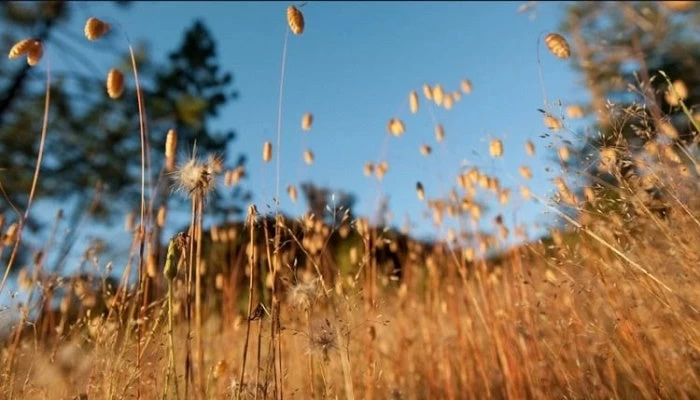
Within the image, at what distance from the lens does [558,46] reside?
133 centimetres

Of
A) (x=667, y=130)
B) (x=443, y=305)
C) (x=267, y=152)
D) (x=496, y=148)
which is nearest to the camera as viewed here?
(x=667, y=130)

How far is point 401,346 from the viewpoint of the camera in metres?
2.15

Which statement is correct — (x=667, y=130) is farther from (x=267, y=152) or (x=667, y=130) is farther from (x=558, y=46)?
(x=267, y=152)

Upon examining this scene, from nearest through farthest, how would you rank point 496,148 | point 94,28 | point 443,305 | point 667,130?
1. point 94,28
2. point 667,130
3. point 496,148
4. point 443,305

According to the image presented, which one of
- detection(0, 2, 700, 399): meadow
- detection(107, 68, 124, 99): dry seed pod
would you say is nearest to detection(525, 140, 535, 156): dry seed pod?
detection(0, 2, 700, 399): meadow

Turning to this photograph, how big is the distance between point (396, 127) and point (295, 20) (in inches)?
38.0

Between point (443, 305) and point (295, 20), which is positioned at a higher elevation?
point (295, 20)

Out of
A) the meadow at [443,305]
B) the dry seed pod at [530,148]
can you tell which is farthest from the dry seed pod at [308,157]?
the dry seed pod at [530,148]

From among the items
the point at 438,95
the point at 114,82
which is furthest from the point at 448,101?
the point at 114,82

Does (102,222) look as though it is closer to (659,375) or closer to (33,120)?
(33,120)

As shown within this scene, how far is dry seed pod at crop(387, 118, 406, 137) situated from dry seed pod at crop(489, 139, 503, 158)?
34 centimetres

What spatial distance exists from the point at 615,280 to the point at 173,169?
3.48 feet

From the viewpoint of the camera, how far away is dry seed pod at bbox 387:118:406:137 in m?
2.10

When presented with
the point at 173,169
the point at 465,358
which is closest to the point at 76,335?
the point at 173,169
